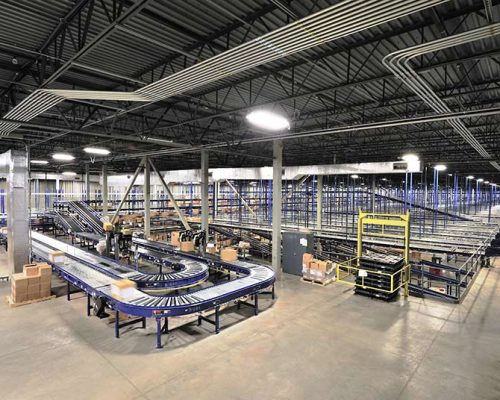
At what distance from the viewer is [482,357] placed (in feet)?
18.6

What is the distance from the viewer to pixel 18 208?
9.59 metres

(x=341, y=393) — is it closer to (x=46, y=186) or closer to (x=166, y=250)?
(x=166, y=250)

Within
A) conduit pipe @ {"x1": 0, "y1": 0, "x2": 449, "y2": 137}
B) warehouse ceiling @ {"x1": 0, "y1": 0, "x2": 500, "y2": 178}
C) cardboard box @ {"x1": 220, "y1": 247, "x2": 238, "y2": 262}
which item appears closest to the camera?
conduit pipe @ {"x1": 0, "y1": 0, "x2": 449, "y2": 137}

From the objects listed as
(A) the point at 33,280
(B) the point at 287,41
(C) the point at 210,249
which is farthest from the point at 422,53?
(A) the point at 33,280

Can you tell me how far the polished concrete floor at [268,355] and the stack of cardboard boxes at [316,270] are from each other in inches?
76.3

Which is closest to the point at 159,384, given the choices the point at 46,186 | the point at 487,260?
the point at 487,260

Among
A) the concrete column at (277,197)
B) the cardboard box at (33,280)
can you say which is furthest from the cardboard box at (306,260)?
the cardboard box at (33,280)

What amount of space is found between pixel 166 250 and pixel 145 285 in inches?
167

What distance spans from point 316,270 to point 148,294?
18.2 ft

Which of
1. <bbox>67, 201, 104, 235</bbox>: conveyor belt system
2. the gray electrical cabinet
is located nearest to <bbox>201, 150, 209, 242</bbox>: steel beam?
the gray electrical cabinet

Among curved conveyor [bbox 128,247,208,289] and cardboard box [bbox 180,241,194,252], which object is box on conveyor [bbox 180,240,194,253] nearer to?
cardboard box [bbox 180,241,194,252]

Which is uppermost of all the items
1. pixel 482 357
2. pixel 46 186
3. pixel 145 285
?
pixel 46 186

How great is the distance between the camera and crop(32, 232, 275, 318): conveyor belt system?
5.96 m

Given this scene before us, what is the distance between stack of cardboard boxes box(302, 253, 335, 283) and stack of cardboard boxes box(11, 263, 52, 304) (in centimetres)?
783
